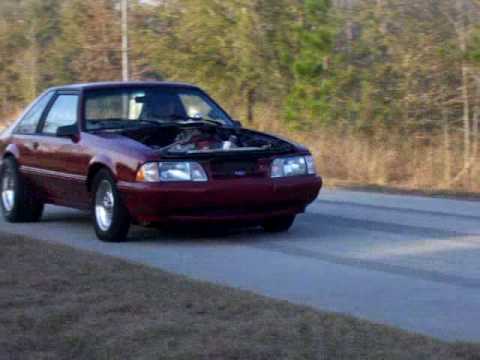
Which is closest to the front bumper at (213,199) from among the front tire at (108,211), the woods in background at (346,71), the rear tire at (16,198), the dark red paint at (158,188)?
the dark red paint at (158,188)

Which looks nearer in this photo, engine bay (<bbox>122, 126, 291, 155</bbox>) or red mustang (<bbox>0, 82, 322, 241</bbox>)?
red mustang (<bbox>0, 82, 322, 241</bbox>)

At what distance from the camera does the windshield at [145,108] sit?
11430 mm

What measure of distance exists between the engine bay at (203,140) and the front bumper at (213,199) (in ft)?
1.13

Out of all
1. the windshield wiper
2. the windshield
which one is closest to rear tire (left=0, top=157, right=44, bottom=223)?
the windshield

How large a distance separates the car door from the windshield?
216mm

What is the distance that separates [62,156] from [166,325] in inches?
194

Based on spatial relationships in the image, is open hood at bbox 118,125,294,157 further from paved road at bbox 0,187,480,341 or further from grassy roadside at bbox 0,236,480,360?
grassy roadside at bbox 0,236,480,360

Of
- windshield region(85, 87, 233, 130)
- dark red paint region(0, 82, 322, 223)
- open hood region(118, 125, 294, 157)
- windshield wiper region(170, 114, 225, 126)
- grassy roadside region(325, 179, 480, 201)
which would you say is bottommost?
grassy roadside region(325, 179, 480, 201)

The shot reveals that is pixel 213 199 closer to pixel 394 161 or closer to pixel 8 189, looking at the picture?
pixel 8 189

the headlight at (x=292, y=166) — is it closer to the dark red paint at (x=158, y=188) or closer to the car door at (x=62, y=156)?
the dark red paint at (x=158, y=188)

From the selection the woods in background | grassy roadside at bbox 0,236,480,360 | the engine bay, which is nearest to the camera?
grassy roadside at bbox 0,236,480,360

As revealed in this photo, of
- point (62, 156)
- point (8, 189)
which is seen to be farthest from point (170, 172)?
point (8, 189)

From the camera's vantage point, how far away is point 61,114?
11891mm

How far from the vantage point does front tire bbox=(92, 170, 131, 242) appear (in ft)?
34.1
